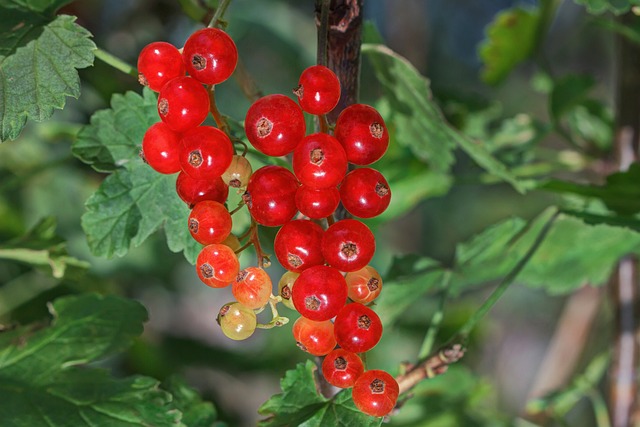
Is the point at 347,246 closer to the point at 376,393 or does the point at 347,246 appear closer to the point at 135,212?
the point at 376,393

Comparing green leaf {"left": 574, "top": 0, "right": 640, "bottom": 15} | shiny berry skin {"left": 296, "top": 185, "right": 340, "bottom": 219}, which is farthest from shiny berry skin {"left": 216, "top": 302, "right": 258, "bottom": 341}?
green leaf {"left": 574, "top": 0, "right": 640, "bottom": 15}

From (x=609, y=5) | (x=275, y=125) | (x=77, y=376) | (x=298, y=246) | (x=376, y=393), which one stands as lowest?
(x=77, y=376)

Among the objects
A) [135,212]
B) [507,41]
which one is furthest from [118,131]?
[507,41]

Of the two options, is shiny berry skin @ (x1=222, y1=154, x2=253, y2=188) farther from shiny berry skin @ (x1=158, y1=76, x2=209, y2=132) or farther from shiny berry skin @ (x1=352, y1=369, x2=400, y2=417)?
shiny berry skin @ (x1=352, y1=369, x2=400, y2=417)

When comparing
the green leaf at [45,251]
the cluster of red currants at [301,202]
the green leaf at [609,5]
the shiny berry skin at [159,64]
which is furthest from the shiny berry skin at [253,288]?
the green leaf at [609,5]

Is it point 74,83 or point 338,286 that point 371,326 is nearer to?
point 338,286

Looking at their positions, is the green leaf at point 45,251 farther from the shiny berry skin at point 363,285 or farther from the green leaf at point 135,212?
the shiny berry skin at point 363,285

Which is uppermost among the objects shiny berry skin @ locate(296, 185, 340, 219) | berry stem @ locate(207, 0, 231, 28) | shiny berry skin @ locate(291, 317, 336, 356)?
berry stem @ locate(207, 0, 231, 28)

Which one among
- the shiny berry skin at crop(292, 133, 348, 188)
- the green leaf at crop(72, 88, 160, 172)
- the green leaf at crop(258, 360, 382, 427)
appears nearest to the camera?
the shiny berry skin at crop(292, 133, 348, 188)
